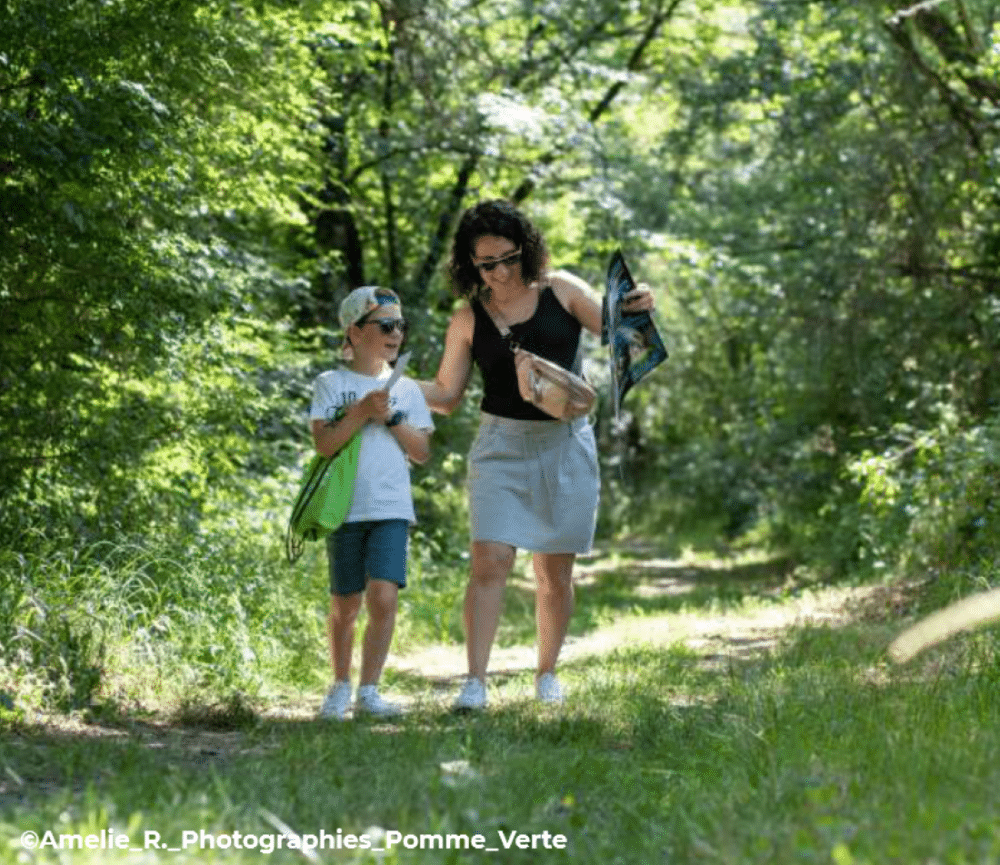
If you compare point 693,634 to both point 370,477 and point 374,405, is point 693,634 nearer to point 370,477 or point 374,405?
point 370,477

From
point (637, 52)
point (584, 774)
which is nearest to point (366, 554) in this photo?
point (584, 774)

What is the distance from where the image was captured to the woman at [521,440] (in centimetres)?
698

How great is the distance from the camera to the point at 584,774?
195 inches

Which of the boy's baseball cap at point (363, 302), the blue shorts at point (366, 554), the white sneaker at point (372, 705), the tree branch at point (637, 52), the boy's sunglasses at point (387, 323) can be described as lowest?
the white sneaker at point (372, 705)

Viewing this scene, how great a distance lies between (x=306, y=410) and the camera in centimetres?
1368

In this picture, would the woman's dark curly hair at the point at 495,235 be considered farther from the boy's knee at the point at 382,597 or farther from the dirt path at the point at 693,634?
the dirt path at the point at 693,634

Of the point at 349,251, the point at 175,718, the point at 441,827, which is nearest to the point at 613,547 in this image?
the point at 349,251

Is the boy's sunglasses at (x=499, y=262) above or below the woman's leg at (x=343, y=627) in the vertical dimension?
above

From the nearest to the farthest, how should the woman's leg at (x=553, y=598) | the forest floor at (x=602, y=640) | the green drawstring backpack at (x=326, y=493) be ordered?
the forest floor at (x=602, y=640) → the green drawstring backpack at (x=326, y=493) → the woman's leg at (x=553, y=598)

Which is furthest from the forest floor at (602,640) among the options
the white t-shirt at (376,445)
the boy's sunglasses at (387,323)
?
the boy's sunglasses at (387,323)

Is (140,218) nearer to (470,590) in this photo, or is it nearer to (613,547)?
(470,590)

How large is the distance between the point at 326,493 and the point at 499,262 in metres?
1.23

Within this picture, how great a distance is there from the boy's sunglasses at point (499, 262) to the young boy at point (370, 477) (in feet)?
1.31

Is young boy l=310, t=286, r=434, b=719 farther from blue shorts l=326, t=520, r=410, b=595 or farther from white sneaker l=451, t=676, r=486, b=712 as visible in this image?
white sneaker l=451, t=676, r=486, b=712
